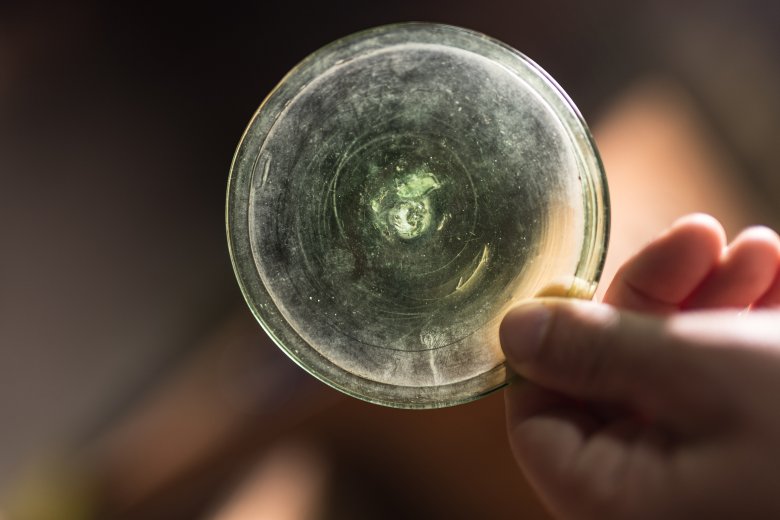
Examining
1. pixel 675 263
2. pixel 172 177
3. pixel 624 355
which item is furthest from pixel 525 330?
pixel 172 177

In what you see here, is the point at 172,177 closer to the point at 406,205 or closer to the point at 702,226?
the point at 406,205

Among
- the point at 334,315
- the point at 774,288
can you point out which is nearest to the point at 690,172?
the point at 774,288

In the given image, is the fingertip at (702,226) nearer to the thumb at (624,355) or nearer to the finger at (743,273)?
the finger at (743,273)

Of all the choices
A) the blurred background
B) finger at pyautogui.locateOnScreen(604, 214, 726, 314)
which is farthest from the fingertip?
the blurred background

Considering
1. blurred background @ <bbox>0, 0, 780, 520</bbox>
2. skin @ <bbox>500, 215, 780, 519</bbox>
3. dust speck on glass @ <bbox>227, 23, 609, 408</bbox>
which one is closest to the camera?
skin @ <bbox>500, 215, 780, 519</bbox>

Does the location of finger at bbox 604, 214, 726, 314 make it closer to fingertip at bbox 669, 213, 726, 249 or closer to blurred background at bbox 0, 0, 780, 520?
fingertip at bbox 669, 213, 726, 249

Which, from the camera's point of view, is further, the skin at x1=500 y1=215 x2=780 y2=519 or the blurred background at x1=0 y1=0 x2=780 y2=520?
the blurred background at x1=0 y1=0 x2=780 y2=520
